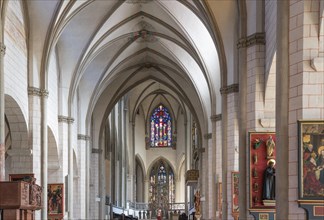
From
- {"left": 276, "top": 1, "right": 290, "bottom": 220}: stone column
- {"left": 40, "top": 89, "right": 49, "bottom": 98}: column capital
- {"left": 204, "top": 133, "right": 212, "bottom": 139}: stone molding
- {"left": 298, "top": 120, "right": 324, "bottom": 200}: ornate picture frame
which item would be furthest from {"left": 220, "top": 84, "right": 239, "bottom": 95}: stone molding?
{"left": 298, "top": 120, "right": 324, "bottom": 200}: ornate picture frame

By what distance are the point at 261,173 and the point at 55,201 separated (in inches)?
543

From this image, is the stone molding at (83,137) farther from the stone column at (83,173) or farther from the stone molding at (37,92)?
the stone molding at (37,92)

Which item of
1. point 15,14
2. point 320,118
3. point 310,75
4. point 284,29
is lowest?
point 320,118

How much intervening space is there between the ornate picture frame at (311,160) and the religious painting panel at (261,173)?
187 inches

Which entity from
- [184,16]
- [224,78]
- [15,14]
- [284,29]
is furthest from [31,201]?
[184,16]

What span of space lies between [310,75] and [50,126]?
17.8 m

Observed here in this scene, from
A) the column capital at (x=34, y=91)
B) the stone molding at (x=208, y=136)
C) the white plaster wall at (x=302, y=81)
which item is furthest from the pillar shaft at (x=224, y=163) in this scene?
the white plaster wall at (x=302, y=81)

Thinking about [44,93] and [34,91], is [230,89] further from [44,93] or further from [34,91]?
[34,91]

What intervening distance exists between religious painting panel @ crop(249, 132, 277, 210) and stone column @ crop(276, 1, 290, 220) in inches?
151

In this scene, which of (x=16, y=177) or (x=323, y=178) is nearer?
(x=323, y=178)

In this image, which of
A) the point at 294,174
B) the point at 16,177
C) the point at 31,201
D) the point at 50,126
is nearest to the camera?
the point at 294,174

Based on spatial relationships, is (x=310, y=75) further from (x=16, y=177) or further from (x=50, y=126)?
(x=50, y=126)

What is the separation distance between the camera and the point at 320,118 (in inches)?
517

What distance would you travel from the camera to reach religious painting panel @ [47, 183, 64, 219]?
1142 inches
